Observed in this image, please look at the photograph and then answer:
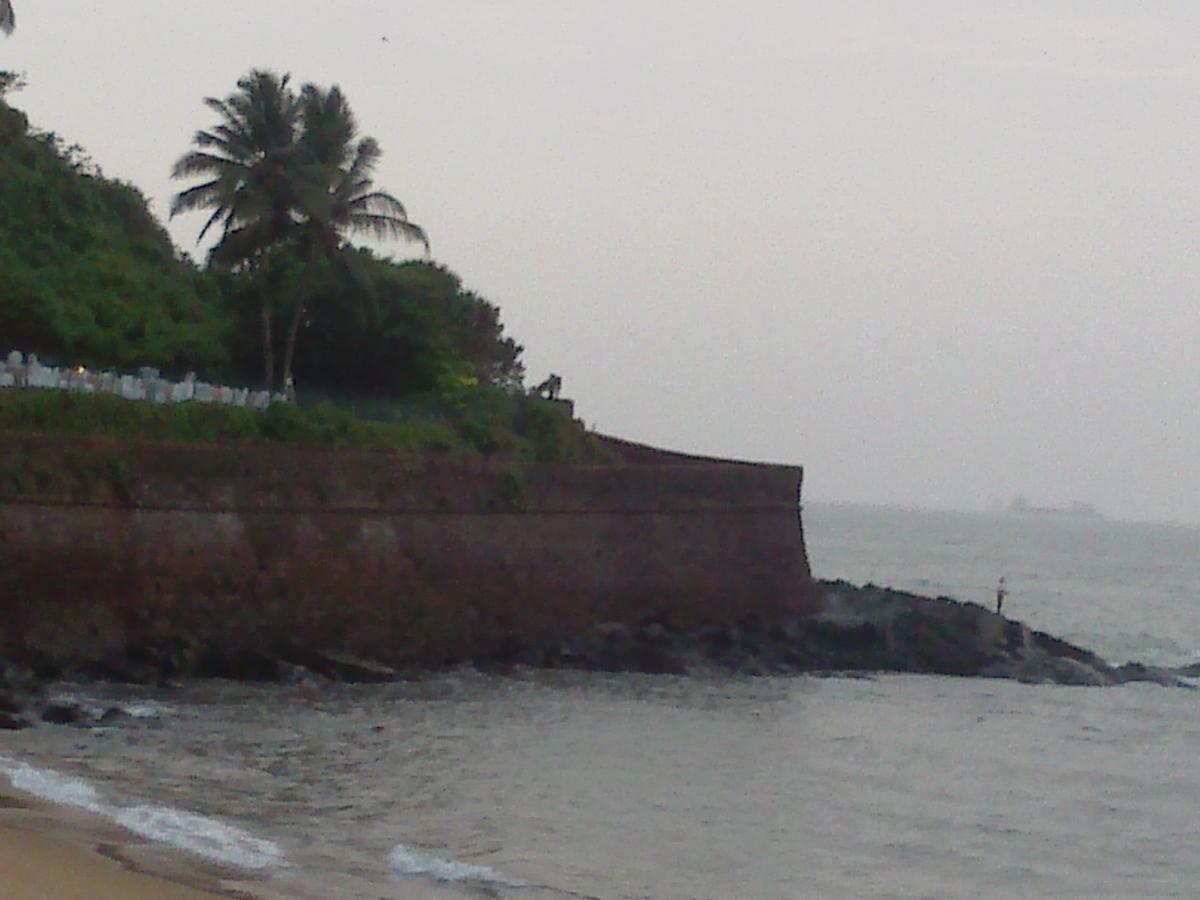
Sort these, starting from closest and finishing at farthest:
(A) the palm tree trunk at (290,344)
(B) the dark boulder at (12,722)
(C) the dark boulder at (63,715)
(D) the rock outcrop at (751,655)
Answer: (B) the dark boulder at (12,722) → (C) the dark boulder at (63,715) → (D) the rock outcrop at (751,655) → (A) the palm tree trunk at (290,344)

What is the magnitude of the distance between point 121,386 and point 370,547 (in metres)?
4.34

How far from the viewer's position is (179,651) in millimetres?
23578

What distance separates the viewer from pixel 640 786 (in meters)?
19.5

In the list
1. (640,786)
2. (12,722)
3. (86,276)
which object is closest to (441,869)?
(640,786)

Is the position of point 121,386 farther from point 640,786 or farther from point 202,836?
point 202,836

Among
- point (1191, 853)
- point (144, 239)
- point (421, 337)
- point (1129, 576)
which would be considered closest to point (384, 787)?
point (1191, 853)

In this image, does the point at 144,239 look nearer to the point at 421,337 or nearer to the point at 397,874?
the point at 421,337

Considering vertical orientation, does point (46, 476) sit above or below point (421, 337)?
below

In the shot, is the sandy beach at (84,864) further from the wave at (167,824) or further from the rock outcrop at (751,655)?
the rock outcrop at (751,655)

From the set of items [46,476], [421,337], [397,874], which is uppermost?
[421,337]

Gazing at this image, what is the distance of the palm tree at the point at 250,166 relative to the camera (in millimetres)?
31453

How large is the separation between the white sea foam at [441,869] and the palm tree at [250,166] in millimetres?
18818

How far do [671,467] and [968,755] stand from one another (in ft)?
31.9

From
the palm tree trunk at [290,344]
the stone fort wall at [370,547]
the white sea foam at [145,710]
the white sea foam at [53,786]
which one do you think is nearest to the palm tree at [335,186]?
the palm tree trunk at [290,344]
